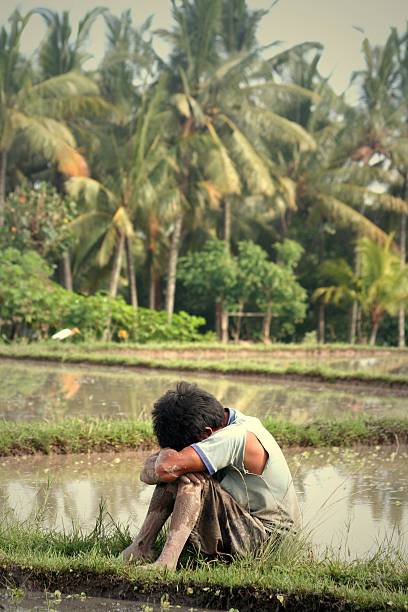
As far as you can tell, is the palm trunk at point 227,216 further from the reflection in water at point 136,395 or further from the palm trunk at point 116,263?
the reflection in water at point 136,395

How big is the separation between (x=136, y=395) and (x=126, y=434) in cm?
444

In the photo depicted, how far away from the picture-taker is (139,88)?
92.6 ft

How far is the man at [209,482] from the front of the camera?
13.8 ft

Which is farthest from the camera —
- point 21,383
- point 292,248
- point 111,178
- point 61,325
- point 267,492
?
point 292,248

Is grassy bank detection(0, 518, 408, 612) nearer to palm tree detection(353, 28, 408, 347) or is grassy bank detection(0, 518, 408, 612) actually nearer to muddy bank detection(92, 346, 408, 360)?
muddy bank detection(92, 346, 408, 360)

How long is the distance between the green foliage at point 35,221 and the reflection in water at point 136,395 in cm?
694

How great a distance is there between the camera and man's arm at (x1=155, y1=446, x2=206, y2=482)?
418 cm

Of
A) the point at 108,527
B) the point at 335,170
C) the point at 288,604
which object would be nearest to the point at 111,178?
the point at 335,170

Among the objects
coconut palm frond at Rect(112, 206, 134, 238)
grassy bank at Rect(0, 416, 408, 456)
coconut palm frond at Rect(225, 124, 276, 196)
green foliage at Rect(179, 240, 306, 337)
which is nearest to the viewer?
grassy bank at Rect(0, 416, 408, 456)

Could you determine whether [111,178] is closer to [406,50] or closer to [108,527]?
[406,50]

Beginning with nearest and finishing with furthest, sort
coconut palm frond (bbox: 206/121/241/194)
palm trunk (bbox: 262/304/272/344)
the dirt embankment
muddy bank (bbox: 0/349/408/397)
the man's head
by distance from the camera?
the man's head < muddy bank (bbox: 0/349/408/397) < the dirt embankment < coconut palm frond (bbox: 206/121/241/194) < palm trunk (bbox: 262/304/272/344)

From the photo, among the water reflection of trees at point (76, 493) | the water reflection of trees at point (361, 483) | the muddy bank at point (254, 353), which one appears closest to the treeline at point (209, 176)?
the muddy bank at point (254, 353)

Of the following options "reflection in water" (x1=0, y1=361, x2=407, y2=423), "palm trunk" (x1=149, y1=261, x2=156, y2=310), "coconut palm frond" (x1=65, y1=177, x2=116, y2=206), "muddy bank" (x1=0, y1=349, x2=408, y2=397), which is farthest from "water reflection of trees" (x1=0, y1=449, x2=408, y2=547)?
"palm trunk" (x1=149, y1=261, x2=156, y2=310)

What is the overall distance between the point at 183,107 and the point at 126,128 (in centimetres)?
265
